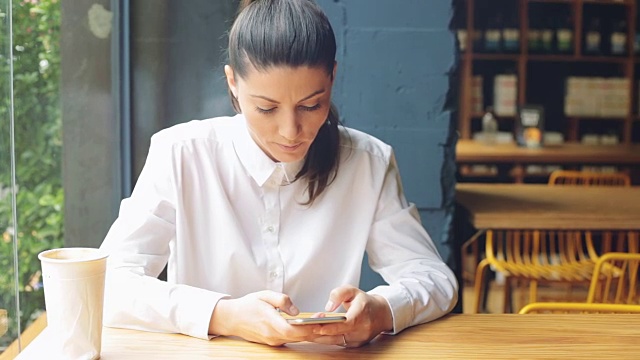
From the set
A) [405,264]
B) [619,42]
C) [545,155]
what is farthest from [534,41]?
[405,264]

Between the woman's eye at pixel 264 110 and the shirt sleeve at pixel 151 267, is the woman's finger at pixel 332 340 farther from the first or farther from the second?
the woman's eye at pixel 264 110

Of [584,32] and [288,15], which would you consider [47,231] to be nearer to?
[288,15]

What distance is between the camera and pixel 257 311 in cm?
128

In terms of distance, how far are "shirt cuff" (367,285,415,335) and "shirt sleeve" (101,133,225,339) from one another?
1.02ft

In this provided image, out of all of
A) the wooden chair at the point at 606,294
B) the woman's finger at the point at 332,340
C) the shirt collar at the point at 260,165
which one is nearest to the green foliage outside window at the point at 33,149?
the shirt collar at the point at 260,165

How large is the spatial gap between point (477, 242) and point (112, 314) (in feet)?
12.4

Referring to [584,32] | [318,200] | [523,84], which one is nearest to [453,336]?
[318,200]

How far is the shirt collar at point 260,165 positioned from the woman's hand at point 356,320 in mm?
377

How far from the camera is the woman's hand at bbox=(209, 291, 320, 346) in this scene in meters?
1.24

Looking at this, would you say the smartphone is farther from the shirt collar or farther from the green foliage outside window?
the green foliage outside window

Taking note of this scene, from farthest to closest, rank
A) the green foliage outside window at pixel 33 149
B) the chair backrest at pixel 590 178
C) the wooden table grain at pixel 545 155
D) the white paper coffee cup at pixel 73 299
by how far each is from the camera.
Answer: the wooden table grain at pixel 545 155 < the chair backrest at pixel 590 178 < the green foliage outside window at pixel 33 149 < the white paper coffee cup at pixel 73 299

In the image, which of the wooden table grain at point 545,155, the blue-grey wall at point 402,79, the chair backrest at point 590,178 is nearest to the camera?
the blue-grey wall at point 402,79

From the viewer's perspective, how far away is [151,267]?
1513 mm

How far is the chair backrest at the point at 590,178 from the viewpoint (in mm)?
4152
